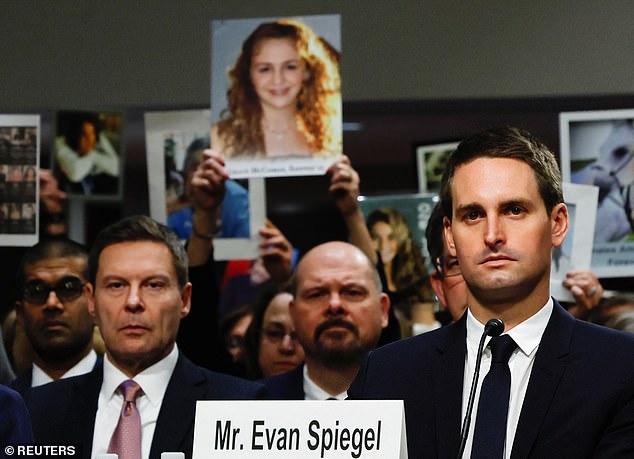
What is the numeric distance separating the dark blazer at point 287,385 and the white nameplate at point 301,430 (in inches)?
54.3

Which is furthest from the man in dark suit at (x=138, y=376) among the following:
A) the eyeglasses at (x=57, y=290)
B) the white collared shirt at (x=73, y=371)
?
the eyeglasses at (x=57, y=290)

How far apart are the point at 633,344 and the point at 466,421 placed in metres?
0.45

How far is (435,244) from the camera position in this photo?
355cm

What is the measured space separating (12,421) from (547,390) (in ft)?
4.16

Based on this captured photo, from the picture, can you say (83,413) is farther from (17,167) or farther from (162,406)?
(17,167)

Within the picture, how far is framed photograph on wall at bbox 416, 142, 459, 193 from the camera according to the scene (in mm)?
4172

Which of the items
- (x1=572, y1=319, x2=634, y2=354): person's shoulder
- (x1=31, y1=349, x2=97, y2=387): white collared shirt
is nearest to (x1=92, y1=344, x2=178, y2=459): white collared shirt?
(x1=31, y1=349, x2=97, y2=387): white collared shirt

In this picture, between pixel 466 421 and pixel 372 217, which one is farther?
pixel 372 217

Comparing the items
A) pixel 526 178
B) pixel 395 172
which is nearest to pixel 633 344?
pixel 526 178

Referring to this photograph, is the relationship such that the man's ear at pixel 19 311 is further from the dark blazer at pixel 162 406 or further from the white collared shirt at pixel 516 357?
the white collared shirt at pixel 516 357

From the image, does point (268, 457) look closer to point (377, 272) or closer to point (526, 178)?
point (526, 178)

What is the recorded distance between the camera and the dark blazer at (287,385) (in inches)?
133

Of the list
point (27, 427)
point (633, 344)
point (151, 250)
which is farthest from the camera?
point (151, 250)

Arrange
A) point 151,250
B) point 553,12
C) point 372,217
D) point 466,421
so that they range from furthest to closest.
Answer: point 553,12 < point 372,217 < point 151,250 < point 466,421
